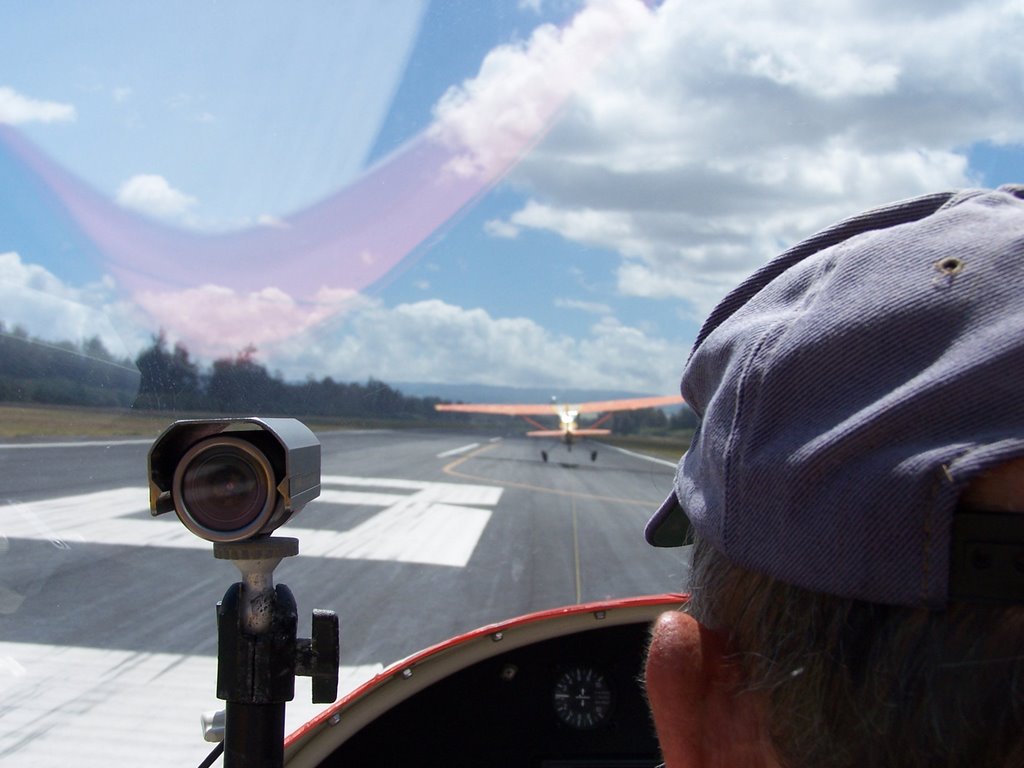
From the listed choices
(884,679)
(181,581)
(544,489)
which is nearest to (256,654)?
(884,679)

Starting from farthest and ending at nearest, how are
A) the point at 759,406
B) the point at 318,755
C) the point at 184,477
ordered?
1. the point at 318,755
2. the point at 184,477
3. the point at 759,406

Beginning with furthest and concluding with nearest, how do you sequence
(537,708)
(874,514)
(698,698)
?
(537,708)
(698,698)
(874,514)

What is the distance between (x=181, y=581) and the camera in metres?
3.68

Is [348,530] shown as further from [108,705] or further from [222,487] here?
[222,487]

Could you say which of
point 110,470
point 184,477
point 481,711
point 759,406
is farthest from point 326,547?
point 759,406

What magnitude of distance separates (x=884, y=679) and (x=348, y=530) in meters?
4.07

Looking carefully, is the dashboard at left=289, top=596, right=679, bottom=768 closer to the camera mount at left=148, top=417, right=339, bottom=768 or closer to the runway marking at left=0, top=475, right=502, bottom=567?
the camera mount at left=148, top=417, right=339, bottom=768

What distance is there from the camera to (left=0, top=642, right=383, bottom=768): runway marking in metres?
1.26

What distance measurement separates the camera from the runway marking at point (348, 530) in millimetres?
3229

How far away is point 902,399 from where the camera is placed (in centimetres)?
67

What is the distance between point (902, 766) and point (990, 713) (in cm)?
7

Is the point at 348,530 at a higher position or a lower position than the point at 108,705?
higher

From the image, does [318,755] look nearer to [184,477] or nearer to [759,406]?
[184,477]

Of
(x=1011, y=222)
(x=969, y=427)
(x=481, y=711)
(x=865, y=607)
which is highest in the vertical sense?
(x=1011, y=222)
